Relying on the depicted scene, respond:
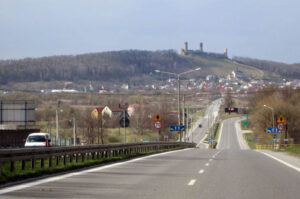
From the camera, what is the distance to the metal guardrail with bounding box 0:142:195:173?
19.1 metres

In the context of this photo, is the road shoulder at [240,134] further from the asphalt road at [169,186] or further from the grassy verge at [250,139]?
the asphalt road at [169,186]

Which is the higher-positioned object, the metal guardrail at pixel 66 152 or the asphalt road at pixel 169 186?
the metal guardrail at pixel 66 152

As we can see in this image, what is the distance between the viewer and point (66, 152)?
24656 mm

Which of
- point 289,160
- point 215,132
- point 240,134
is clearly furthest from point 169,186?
point 215,132

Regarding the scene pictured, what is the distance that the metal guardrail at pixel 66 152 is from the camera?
19078 millimetres

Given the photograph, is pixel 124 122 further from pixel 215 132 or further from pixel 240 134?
pixel 215 132

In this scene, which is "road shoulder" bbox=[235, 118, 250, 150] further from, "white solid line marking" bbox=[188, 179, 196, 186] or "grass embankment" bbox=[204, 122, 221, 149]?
"white solid line marking" bbox=[188, 179, 196, 186]

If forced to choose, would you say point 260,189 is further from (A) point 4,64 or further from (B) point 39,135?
(A) point 4,64

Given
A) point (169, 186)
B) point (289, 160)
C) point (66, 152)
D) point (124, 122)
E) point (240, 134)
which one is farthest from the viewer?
point (240, 134)

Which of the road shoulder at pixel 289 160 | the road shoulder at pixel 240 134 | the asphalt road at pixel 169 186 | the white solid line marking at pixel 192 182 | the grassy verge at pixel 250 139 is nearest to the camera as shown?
the asphalt road at pixel 169 186

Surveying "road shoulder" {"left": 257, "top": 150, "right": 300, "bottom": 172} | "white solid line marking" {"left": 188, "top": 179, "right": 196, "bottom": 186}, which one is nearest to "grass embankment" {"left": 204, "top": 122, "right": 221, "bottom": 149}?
"road shoulder" {"left": 257, "top": 150, "right": 300, "bottom": 172}

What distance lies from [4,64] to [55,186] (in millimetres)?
152668

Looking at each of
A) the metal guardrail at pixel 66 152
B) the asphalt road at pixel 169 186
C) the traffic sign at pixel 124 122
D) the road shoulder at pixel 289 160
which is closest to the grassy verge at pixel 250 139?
the metal guardrail at pixel 66 152

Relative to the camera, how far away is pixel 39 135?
44.2 meters
